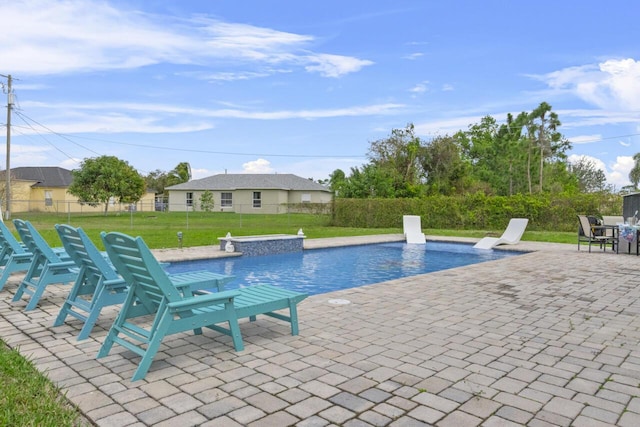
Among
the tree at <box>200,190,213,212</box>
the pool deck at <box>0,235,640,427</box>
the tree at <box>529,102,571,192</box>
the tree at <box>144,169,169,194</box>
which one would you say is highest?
the tree at <box>529,102,571,192</box>

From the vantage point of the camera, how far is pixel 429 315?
5.23 m

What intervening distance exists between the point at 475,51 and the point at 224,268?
13.6m

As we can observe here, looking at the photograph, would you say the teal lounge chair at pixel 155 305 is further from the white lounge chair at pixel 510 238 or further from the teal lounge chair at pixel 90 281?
the white lounge chair at pixel 510 238

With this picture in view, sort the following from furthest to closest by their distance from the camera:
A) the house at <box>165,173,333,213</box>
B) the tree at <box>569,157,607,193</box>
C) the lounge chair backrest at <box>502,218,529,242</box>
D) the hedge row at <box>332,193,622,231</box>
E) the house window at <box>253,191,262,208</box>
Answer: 1. the tree at <box>569,157,607,193</box>
2. the house window at <box>253,191,262,208</box>
3. the house at <box>165,173,333,213</box>
4. the hedge row at <box>332,193,622,231</box>
5. the lounge chair backrest at <box>502,218,529,242</box>

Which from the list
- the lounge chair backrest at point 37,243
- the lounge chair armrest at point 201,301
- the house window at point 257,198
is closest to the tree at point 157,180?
the house window at point 257,198

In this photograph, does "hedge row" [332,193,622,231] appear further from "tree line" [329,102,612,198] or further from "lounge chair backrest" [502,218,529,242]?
"lounge chair backrest" [502,218,529,242]

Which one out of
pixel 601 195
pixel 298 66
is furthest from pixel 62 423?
pixel 601 195

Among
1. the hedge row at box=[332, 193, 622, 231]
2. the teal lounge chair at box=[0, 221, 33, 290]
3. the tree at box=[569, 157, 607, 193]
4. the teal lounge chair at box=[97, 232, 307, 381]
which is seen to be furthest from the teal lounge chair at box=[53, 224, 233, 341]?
the tree at box=[569, 157, 607, 193]

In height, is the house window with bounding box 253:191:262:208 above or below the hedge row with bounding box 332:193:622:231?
above

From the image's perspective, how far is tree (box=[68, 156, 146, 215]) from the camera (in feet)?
106

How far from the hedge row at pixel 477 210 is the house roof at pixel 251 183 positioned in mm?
17260

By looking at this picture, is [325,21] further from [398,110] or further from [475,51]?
[398,110]

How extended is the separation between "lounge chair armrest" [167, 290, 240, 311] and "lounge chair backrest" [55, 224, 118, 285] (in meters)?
1.29

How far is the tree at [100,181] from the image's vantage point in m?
32.2
